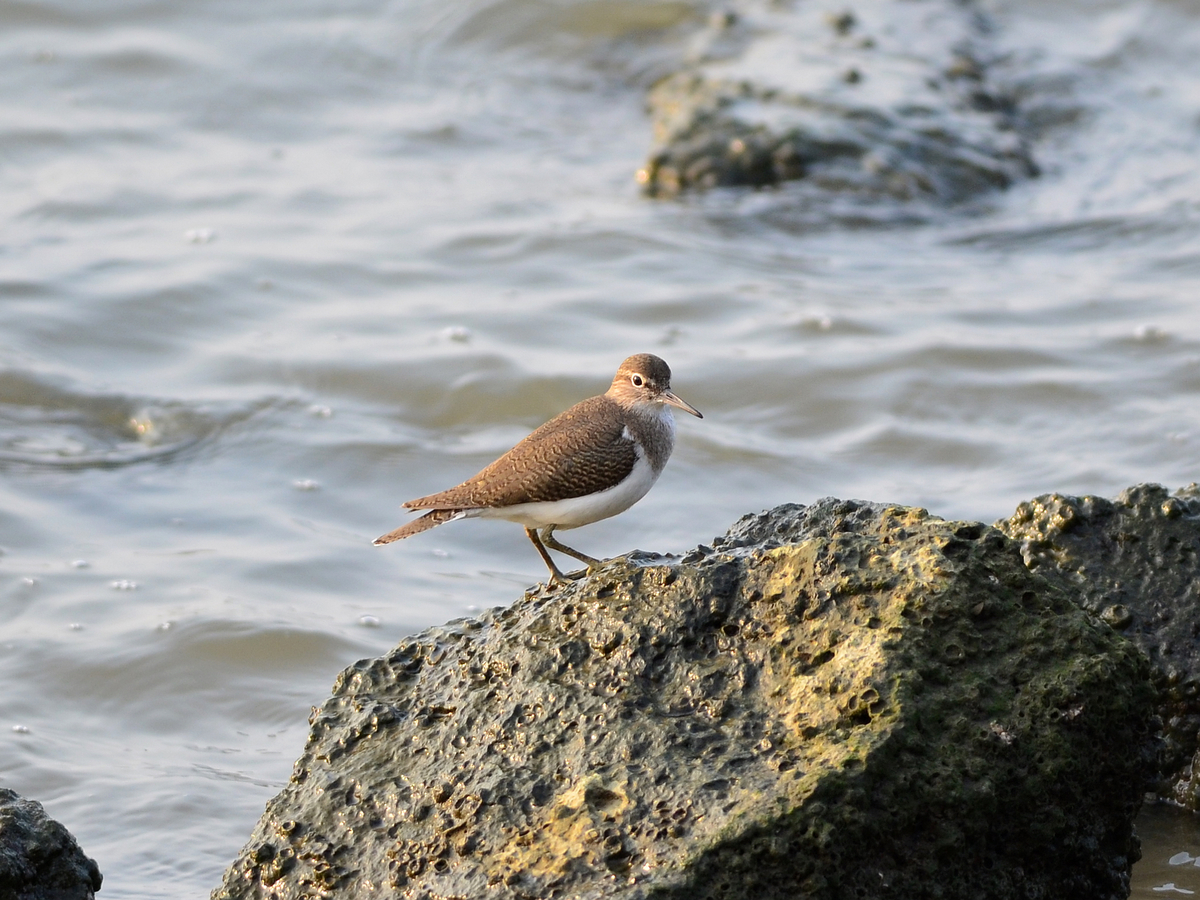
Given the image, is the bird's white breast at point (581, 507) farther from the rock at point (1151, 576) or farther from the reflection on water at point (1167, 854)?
the reflection on water at point (1167, 854)

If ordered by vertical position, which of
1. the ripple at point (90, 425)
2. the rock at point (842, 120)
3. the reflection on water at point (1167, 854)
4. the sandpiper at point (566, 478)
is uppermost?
the rock at point (842, 120)

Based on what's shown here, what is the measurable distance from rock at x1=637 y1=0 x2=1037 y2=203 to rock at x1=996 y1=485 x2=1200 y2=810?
727 cm

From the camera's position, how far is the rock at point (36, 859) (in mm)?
4227

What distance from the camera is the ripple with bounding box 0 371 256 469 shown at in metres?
9.23

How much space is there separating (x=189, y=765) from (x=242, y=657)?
0.94 metres

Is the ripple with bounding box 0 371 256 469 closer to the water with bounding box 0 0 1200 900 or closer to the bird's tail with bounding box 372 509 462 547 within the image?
the water with bounding box 0 0 1200 900

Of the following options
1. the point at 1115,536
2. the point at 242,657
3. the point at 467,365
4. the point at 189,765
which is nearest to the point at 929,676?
the point at 1115,536

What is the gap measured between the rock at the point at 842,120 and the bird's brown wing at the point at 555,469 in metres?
7.77

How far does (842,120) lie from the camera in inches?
502

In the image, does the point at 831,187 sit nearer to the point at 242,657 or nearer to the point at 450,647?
the point at 242,657

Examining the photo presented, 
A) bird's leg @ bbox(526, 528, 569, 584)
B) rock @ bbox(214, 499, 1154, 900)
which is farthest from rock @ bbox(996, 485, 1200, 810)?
bird's leg @ bbox(526, 528, 569, 584)

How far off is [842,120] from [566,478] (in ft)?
28.3

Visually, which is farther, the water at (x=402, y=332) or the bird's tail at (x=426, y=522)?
the water at (x=402, y=332)

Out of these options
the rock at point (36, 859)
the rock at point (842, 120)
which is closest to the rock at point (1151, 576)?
the rock at point (36, 859)
